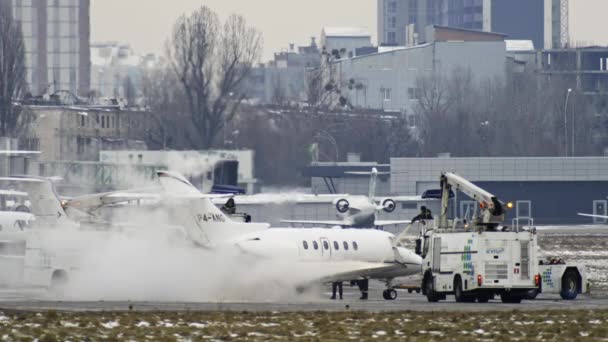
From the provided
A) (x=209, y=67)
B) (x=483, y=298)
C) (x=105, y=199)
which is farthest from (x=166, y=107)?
(x=483, y=298)

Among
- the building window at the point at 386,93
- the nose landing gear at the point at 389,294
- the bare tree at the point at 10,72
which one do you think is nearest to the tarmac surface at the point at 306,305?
the nose landing gear at the point at 389,294

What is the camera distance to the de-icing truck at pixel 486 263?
154 ft

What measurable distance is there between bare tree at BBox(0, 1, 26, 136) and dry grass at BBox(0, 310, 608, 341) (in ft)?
282

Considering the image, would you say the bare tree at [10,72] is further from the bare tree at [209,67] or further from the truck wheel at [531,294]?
the truck wheel at [531,294]

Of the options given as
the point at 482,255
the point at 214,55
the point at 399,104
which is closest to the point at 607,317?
the point at 482,255

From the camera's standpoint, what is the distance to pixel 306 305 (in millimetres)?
45562

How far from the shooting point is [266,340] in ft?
105

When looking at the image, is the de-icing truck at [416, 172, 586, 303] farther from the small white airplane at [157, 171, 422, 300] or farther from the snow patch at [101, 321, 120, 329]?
the snow patch at [101, 321, 120, 329]

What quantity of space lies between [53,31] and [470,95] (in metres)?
61.1

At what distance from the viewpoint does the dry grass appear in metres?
32.8

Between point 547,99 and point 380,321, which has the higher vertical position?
point 547,99

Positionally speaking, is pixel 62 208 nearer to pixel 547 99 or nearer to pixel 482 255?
pixel 482 255

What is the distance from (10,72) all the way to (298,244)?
74.7 meters

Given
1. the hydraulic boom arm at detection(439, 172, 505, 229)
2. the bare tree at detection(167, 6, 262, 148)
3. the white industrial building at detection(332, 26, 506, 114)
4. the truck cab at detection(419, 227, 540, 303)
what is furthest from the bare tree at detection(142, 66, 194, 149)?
the truck cab at detection(419, 227, 540, 303)
